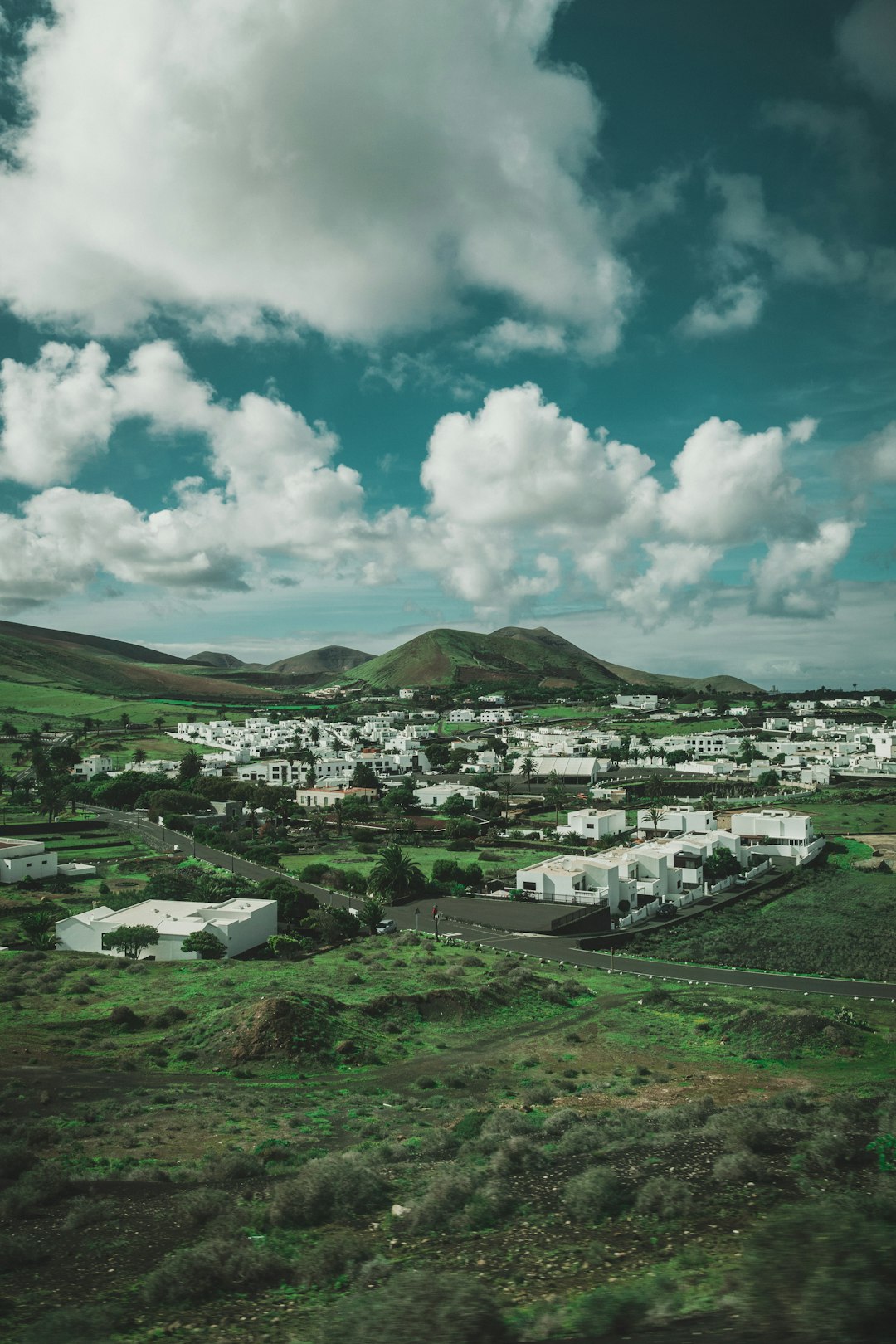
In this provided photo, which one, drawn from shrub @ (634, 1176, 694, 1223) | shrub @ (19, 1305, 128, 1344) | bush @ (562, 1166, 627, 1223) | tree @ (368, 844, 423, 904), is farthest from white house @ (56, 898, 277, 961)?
shrub @ (634, 1176, 694, 1223)

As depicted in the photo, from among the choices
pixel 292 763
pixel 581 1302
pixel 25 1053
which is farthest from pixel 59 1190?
pixel 292 763

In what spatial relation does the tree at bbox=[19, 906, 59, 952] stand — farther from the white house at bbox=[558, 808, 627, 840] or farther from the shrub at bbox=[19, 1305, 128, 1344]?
the white house at bbox=[558, 808, 627, 840]

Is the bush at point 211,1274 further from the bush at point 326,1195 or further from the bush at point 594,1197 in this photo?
the bush at point 594,1197

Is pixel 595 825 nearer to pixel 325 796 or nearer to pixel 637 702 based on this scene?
pixel 325 796

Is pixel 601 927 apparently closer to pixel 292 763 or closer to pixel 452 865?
pixel 452 865

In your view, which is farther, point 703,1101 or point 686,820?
point 686,820
